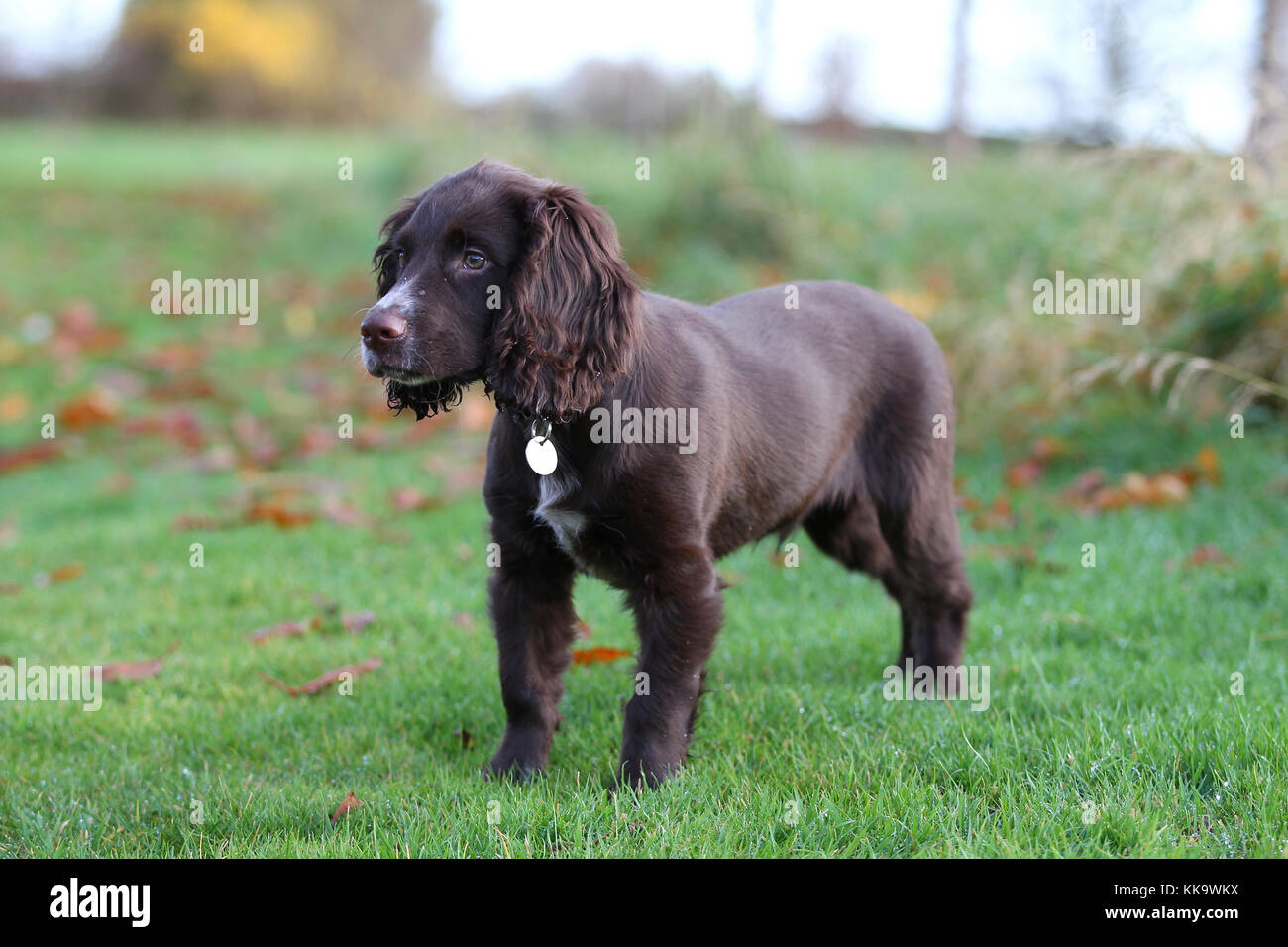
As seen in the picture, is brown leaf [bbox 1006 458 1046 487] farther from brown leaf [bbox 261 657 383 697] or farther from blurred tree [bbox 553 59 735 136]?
blurred tree [bbox 553 59 735 136]

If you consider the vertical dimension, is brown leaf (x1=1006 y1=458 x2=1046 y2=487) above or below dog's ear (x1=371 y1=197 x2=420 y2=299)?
below

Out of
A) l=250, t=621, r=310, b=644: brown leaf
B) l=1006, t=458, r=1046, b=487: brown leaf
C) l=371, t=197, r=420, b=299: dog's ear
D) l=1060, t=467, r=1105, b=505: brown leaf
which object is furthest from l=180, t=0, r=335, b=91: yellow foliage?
l=371, t=197, r=420, b=299: dog's ear

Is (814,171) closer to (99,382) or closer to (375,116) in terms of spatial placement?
(99,382)

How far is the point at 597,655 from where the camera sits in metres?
4.43

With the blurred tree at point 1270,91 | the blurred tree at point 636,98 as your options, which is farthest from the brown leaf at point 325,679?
the blurred tree at point 636,98

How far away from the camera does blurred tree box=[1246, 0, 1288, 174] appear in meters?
6.97

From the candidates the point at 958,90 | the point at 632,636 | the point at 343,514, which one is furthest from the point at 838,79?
the point at 632,636

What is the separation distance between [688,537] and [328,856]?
4.28ft

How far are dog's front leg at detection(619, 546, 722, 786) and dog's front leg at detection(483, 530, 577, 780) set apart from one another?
0.32 metres

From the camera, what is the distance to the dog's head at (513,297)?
3094mm

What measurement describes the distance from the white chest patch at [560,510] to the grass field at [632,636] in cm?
76

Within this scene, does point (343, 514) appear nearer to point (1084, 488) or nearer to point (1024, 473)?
point (1024, 473)

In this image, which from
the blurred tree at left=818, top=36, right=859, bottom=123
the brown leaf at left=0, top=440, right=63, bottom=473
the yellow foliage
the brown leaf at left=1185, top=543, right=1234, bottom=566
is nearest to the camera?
the brown leaf at left=1185, top=543, right=1234, bottom=566

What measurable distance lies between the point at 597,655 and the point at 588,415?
1479 millimetres
